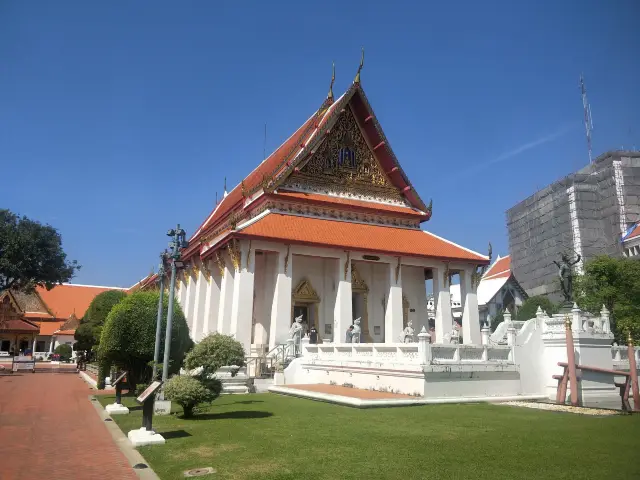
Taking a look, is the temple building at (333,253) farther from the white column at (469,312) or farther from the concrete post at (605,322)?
the concrete post at (605,322)

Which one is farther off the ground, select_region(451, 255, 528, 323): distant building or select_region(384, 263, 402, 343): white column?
select_region(451, 255, 528, 323): distant building

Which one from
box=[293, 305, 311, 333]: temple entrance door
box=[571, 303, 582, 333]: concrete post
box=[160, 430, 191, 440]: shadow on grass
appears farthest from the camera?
box=[293, 305, 311, 333]: temple entrance door

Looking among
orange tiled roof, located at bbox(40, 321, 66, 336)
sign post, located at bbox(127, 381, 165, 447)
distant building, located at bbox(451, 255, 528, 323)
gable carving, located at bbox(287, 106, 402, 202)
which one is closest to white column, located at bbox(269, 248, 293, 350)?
gable carving, located at bbox(287, 106, 402, 202)

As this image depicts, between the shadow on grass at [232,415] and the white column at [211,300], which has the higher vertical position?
the white column at [211,300]

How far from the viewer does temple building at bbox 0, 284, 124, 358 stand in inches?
1332

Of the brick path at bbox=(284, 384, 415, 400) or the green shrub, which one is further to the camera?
the green shrub

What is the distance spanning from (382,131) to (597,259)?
13.1m

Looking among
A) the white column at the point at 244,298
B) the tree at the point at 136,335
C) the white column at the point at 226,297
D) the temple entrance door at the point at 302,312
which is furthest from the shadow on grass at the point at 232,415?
the temple entrance door at the point at 302,312

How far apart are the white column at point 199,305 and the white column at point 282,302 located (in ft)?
17.8

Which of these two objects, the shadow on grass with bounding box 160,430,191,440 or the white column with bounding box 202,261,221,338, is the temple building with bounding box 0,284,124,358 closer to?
the white column with bounding box 202,261,221,338

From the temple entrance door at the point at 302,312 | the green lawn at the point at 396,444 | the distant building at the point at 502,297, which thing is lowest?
the green lawn at the point at 396,444

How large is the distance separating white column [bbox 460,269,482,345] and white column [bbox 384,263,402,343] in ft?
10.3

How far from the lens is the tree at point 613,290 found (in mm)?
23781

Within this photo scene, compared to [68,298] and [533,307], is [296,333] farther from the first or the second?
[68,298]
